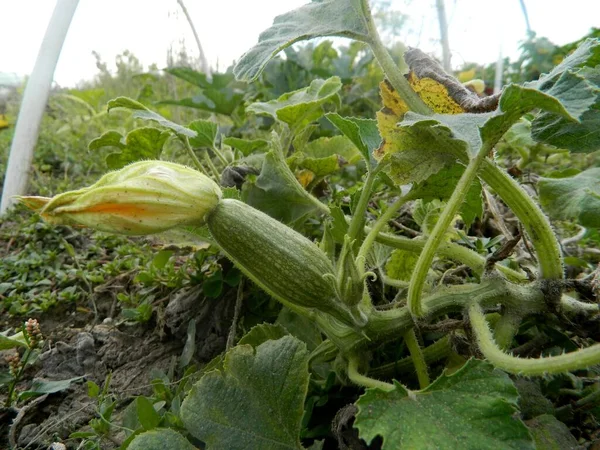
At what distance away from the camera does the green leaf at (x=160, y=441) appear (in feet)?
2.45

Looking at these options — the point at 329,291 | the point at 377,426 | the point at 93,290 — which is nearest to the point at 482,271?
the point at 329,291

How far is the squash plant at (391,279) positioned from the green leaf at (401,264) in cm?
8

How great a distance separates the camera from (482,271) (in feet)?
3.04

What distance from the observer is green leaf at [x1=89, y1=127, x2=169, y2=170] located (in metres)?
1.19

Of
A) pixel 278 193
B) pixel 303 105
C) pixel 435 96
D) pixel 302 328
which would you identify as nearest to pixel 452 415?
pixel 302 328

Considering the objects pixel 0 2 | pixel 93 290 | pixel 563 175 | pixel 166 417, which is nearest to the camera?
pixel 166 417

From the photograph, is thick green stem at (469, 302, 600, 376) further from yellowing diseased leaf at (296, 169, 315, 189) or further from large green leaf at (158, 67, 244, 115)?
large green leaf at (158, 67, 244, 115)

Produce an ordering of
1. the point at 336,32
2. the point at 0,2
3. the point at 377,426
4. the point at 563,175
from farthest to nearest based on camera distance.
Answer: the point at 0,2, the point at 563,175, the point at 336,32, the point at 377,426

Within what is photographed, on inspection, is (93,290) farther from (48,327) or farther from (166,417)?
(166,417)

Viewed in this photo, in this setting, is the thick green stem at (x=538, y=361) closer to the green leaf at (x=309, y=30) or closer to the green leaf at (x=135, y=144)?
the green leaf at (x=309, y=30)

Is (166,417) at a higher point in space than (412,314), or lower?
lower

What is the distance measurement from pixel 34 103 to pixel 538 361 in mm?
2361

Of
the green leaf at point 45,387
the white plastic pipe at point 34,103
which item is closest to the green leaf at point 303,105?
the green leaf at point 45,387

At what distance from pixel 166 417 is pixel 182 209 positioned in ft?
1.30
